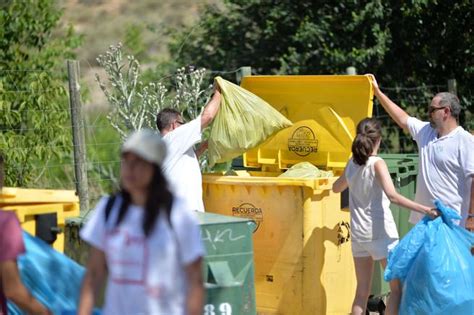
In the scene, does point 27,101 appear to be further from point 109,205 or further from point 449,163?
point 109,205

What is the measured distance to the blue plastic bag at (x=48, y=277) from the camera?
5.70 metres

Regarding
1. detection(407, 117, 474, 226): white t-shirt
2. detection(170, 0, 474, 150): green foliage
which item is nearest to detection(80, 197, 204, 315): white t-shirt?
detection(407, 117, 474, 226): white t-shirt

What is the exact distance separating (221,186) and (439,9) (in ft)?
21.0

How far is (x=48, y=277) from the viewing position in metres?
5.77

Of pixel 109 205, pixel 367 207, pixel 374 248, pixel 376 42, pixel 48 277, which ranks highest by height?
pixel 376 42

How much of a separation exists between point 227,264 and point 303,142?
2603 millimetres

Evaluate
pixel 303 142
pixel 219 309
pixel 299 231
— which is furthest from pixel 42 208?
pixel 303 142

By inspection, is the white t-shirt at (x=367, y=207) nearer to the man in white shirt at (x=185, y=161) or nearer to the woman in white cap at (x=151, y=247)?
the man in white shirt at (x=185, y=161)

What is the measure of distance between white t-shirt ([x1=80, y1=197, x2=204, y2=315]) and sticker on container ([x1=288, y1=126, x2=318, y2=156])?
4.36 meters

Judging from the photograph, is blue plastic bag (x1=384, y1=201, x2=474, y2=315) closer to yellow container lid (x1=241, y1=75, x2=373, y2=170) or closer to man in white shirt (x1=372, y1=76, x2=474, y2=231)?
man in white shirt (x1=372, y1=76, x2=474, y2=231)

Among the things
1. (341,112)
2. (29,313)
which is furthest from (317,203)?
(29,313)

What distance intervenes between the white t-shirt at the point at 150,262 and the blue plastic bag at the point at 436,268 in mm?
3235

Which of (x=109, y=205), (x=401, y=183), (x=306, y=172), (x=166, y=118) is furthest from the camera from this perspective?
(x=401, y=183)

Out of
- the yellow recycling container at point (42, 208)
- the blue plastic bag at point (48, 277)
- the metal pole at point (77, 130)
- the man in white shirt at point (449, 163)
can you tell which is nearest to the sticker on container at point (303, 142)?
the man in white shirt at point (449, 163)
